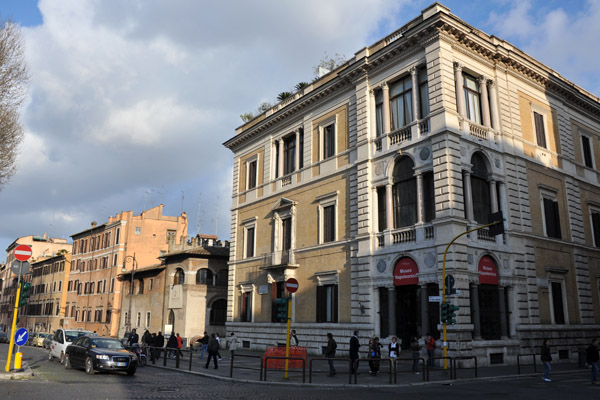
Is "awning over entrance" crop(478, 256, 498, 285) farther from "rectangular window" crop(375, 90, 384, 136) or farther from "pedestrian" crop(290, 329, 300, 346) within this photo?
"pedestrian" crop(290, 329, 300, 346)

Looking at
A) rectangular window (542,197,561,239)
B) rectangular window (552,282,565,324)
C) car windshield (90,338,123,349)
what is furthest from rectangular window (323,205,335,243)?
car windshield (90,338,123,349)

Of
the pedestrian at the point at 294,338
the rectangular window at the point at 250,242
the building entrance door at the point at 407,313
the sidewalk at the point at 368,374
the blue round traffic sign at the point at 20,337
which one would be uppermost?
the rectangular window at the point at 250,242

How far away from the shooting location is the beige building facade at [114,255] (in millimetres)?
56625

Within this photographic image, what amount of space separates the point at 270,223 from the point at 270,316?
6.15 m

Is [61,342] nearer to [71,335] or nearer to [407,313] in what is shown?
[71,335]

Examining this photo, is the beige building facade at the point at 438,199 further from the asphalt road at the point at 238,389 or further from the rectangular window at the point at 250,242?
the asphalt road at the point at 238,389

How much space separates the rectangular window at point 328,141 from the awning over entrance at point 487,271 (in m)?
11.0

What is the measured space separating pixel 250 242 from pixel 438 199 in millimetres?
16894

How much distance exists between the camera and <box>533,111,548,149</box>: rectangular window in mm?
28141

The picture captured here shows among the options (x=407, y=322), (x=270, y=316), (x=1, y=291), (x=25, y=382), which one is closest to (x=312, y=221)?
(x=270, y=316)

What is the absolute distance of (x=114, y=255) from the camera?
5828 cm

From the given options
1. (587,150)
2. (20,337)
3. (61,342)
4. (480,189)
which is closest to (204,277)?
(61,342)

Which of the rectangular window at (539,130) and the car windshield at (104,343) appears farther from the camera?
the rectangular window at (539,130)

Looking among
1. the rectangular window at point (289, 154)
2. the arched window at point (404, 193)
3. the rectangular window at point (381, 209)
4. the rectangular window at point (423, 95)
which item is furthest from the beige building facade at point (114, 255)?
the rectangular window at point (423, 95)
